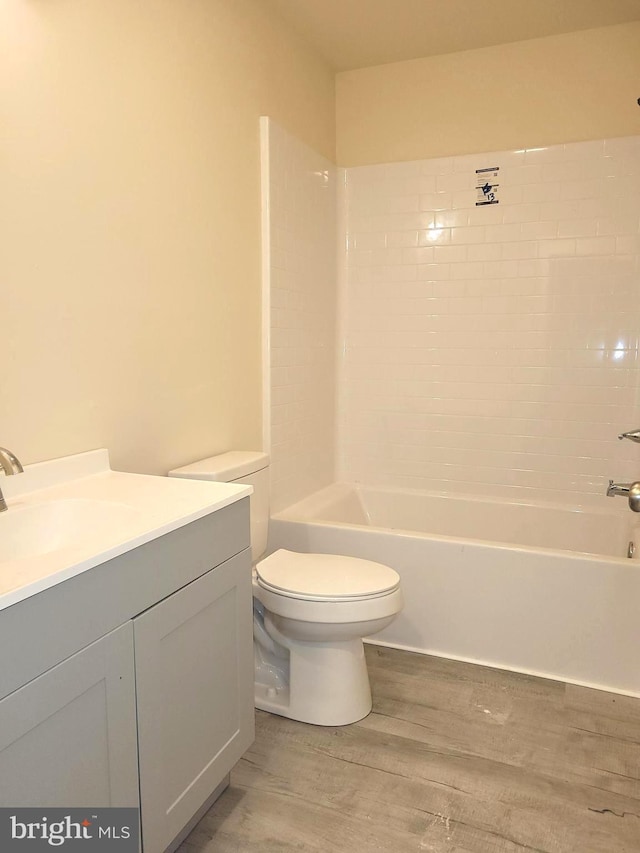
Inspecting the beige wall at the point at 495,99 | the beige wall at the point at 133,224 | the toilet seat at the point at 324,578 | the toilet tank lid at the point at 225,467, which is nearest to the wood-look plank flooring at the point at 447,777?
the toilet seat at the point at 324,578

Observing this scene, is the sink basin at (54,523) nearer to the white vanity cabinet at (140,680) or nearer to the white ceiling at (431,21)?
the white vanity cabinet at (140,680)

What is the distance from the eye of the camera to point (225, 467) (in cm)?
216

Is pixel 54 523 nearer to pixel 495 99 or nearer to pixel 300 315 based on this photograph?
pixel 300 315

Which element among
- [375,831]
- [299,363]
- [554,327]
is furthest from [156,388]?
[554,327]

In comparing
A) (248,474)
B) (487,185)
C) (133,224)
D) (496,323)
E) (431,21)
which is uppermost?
(431,21)

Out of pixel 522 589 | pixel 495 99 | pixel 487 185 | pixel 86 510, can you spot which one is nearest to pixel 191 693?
pixel 86 510

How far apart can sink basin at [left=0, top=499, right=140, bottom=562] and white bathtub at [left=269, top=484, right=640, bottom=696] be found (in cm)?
132

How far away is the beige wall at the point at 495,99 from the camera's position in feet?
9.32

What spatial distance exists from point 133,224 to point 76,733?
1396mm

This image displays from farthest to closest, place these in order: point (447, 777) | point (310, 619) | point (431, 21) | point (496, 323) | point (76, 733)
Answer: point (496, 323) → point (431, 21) → point (310, 619) → point (447, 777) → point (76, 733)

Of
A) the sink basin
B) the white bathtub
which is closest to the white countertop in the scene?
the sink basin

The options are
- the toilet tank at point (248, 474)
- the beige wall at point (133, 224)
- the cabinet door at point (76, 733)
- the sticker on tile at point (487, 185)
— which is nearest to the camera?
the cabinet door at point (76, 733)

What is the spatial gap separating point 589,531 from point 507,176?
5.61 ft

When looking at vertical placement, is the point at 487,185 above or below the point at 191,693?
above
